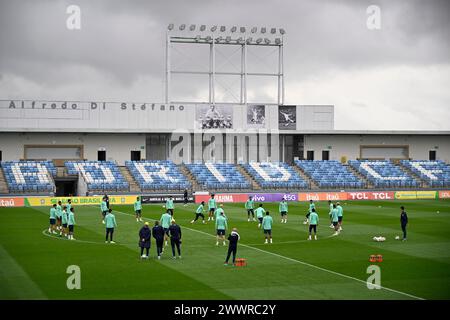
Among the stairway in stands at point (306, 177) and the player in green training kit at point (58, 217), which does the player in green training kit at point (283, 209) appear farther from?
the stairway in stands at point (306, 177)

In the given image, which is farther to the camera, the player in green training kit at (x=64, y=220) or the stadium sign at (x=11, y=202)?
the stadium sign at (x=11, y=202)

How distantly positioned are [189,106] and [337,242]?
45.9 m

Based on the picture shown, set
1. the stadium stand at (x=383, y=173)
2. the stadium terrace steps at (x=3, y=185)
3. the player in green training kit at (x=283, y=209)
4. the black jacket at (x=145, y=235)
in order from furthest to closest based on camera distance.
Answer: the stadium stand at (x=383, y=173)
the stadium terrace steps at (x=3, y=185)
the player in green training kit at (x=283, y=209)
the black jacket at (x=145, y=235)

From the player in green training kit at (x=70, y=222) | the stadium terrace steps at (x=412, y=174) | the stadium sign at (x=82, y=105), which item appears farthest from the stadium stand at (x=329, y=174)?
the player in green training kit at (x=70, y=222)

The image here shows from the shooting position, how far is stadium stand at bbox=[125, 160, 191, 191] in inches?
2817

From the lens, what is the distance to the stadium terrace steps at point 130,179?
70.8 m

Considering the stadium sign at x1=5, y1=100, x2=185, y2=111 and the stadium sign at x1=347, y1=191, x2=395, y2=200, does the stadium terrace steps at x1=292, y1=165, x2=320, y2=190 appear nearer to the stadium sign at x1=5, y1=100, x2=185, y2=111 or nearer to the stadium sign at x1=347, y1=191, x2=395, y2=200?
the stadium sign at x1=347, y1=191, x2=395, y2=200

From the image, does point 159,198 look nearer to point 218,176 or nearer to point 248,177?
point 218,176

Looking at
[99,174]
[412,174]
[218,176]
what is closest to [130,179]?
[99,174]

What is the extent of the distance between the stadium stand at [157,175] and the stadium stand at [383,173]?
70.6 ft

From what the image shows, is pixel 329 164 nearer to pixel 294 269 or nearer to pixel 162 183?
pixel 162 183

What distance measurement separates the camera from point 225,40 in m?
81.5

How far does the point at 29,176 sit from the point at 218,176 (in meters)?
19.8

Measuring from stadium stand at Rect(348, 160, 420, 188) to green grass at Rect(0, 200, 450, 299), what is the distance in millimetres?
33240
